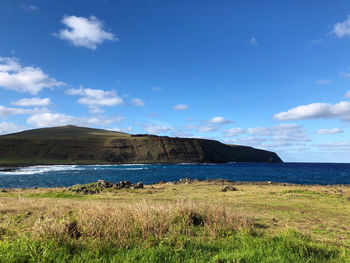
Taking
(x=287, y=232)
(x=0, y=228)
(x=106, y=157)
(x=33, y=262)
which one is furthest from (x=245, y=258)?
(x=106, y=157)

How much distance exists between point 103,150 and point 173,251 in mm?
154267

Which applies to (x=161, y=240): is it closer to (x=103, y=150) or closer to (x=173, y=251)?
(x=173, y=251)

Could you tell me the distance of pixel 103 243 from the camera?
7156mm

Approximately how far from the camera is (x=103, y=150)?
155 meters

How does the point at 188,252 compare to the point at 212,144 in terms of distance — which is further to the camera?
the point at 212,144

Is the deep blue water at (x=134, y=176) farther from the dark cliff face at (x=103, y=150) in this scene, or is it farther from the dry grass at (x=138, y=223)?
the dark cliff face at (x=103, y=150)

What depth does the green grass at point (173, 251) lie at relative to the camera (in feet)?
21.0

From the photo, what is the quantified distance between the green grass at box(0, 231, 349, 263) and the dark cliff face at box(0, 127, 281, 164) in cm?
13246

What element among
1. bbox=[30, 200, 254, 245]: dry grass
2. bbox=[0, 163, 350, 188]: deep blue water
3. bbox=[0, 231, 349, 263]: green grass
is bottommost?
bbox=[0, 163, 350, 188]: deep blue water

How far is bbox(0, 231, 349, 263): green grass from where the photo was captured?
6.39 metres

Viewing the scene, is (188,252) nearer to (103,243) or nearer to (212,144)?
(103,243)

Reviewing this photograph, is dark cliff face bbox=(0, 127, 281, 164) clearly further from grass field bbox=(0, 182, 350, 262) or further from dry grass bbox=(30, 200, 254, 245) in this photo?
grass field bbox=(0, 182, 350, 262)

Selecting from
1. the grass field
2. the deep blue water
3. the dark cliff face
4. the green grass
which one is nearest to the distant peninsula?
the dark cliff face

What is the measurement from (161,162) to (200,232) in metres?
147
